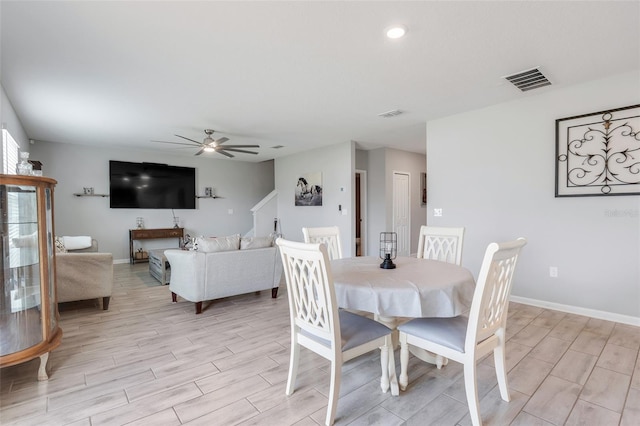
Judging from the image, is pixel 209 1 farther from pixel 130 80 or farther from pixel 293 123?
pixel 293 123

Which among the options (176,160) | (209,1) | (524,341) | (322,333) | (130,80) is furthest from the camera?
(176,160)

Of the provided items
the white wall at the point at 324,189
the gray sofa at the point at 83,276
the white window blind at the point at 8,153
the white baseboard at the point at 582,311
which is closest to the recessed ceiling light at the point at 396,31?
the white baseboard at the point at 582,311

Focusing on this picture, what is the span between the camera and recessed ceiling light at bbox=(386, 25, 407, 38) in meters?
2.19

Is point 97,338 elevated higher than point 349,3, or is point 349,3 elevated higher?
point 349,3

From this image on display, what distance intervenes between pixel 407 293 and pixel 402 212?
18.4 ft

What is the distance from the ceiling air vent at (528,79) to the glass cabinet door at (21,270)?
4146 millimetres

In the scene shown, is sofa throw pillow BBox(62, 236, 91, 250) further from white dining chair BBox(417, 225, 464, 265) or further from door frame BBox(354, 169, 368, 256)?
white dining chair BBox(417, 225, 464, 265)

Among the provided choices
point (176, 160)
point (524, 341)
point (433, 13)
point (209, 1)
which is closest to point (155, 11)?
point (209, 1)

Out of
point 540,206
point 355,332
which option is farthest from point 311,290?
point 540,206

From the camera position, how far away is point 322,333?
1.71 meters

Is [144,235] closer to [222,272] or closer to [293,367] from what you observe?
[222,272]

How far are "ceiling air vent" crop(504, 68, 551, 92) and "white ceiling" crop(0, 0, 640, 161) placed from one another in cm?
8

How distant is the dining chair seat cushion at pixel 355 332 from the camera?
5.64ft

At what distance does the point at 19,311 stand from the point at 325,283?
87.8 inches
